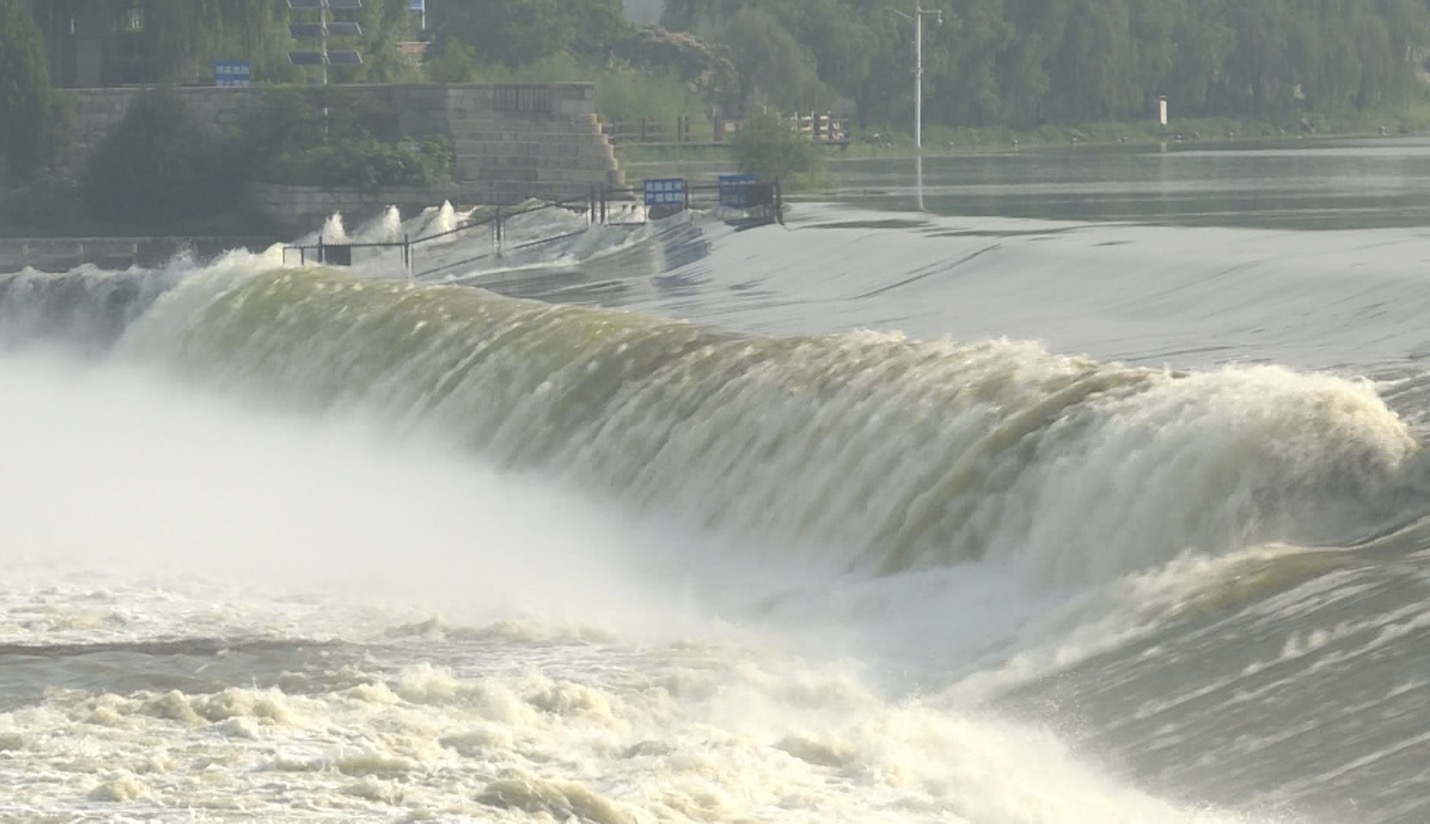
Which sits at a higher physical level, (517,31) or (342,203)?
(517,31)

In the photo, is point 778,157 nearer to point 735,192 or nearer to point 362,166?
point 362,166

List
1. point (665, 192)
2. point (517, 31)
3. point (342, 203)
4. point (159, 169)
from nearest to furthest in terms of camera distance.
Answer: point (665, 192), point (342, 203), point (159, 169), point (517, 31)

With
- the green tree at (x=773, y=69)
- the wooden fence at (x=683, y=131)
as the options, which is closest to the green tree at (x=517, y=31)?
the green tree at (x=773, y=69)

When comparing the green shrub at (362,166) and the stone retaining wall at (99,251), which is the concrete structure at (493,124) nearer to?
the green shrub at (362,166)

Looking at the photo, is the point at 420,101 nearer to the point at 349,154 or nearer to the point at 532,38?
the point at 349,154

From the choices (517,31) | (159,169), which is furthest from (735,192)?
(517,31)

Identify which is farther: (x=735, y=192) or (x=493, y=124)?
(x=493, y=124)

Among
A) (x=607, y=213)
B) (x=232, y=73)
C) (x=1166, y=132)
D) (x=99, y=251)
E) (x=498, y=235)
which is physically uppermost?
(x=232, y=73)

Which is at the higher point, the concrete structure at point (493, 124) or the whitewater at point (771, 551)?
the concrete structure at point (493, 124)
